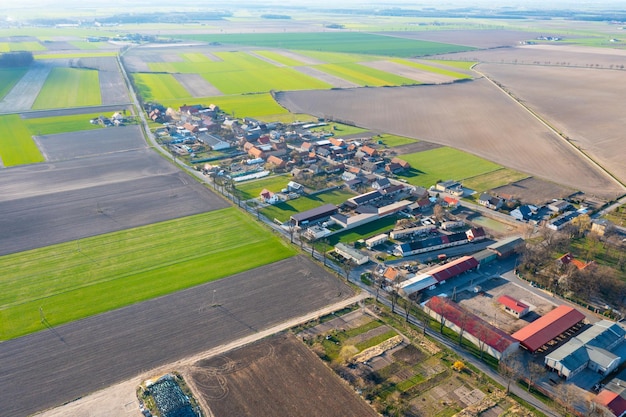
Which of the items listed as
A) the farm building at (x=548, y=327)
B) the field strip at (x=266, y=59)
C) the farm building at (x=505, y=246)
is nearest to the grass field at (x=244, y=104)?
the field strip at (x=266, y=59)

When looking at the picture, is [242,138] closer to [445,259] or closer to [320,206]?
[320,206]

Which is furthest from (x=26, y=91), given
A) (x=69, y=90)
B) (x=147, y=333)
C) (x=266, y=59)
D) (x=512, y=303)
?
(x=512, y=303)

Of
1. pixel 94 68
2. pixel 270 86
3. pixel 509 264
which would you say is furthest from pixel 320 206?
pixel 94 68

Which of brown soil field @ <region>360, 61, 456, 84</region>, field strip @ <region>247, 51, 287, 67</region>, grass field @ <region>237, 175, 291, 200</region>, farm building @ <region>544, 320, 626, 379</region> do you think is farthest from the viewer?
field strip @ <region>247, 51, 287, 67</region>

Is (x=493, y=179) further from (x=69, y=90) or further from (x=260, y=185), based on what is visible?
(x=69, y=90)

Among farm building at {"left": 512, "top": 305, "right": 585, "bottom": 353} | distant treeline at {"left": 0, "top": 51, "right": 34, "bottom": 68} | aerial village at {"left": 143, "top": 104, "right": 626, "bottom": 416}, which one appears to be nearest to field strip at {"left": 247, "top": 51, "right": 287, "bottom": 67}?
aerial village at {"left": 143, "top": 104, "right": 626, "bottom": 416}

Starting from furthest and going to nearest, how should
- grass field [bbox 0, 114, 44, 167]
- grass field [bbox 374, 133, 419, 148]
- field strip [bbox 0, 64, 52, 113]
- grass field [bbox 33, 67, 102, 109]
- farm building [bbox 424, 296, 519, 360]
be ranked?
grass field [bbox 33, 67, 102, 109] → field strip [bbox 0, 64, 52, 113] → grass field [bbox 374, 133, 419, 148] → grass field [bbox 0, 114, 44, 167] → farm building [bbox 424, 296, 519, 360]

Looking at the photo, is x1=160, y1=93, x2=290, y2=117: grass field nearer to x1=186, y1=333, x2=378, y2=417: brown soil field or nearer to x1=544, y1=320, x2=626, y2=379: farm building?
x1=186, y1=333, x2=378, y2=417: brown soil field
